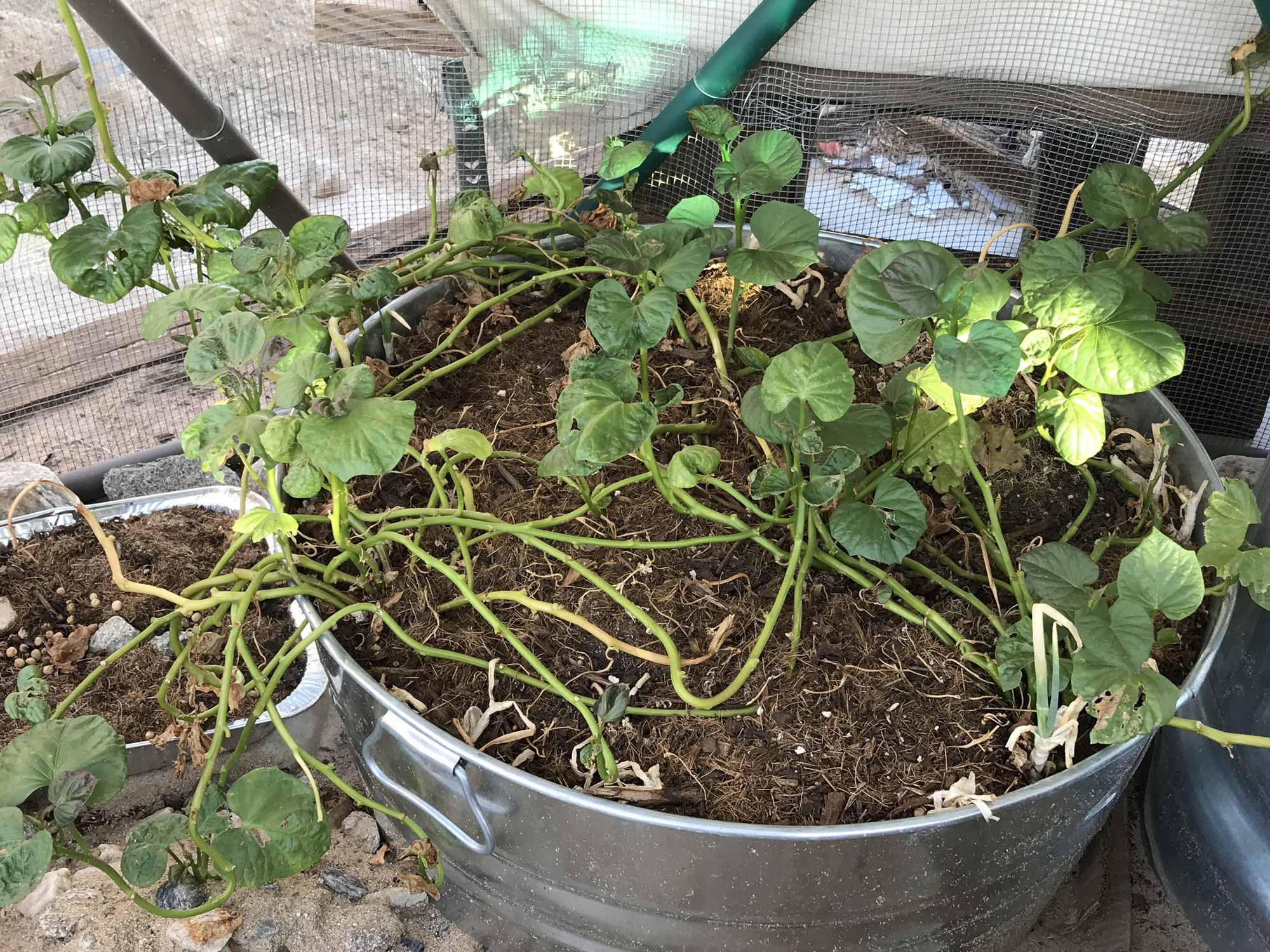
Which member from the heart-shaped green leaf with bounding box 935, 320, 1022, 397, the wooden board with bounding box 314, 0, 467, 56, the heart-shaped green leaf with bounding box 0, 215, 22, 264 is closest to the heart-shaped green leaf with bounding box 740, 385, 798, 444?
the heart-shaped green leaf with bounding box 935, 320, 1022, 397

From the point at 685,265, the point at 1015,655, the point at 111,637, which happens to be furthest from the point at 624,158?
the point at 111,637

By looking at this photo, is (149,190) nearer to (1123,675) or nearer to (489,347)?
(489,347)

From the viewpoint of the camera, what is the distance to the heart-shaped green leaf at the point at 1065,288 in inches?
29.4

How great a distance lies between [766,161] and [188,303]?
1.65 ft

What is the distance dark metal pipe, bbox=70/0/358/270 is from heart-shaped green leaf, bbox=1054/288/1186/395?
0.80m

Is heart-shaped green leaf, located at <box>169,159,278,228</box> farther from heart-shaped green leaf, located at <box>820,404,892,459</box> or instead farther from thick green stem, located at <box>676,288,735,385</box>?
heart-shaped green leaf, located at <box>820,404,892,459</box>

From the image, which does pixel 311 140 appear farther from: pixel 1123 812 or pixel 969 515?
pixel 1123 812

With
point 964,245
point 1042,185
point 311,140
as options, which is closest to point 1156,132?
point 1042,185

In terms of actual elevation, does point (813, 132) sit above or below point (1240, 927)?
above

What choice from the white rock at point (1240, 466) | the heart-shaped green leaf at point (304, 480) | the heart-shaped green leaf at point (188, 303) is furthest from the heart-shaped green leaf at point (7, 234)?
the white rock at point (1240, 466)

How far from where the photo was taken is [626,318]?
2.49ft

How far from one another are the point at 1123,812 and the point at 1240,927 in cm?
19

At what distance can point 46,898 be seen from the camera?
3.43 feet

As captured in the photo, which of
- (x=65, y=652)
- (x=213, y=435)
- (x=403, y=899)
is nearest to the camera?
(x=213, y=435)
